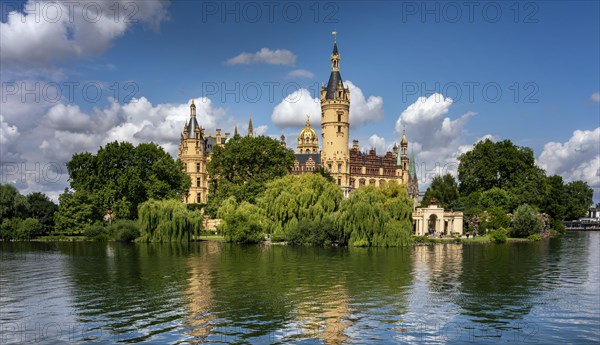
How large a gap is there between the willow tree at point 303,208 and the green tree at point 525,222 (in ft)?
81.8

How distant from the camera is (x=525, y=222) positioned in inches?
2756

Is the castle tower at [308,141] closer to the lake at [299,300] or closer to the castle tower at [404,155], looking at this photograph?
the castle tower at [404,155]

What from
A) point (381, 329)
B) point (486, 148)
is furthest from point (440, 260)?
point (486, 148)

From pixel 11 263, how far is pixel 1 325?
20.9 metres

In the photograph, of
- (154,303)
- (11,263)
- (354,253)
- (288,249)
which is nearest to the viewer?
(154,303)

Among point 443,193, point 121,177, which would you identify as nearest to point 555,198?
point 443,193

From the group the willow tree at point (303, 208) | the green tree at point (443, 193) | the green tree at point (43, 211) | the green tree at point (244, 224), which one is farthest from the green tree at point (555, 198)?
the green tree at point (43, 211)

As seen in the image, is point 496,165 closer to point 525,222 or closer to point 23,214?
point 525,222

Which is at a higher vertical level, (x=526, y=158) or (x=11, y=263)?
(x=526, y=158)

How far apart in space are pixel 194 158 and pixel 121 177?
130 ft

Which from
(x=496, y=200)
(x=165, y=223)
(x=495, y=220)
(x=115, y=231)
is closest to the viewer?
(x=165, y=223)

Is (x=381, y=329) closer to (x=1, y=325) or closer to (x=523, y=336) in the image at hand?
(x=523, y=336)

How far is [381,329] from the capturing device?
64.0 ft

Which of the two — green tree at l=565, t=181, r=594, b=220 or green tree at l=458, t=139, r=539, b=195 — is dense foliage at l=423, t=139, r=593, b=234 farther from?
green tree at l=565, t=181, r=594, b=220
